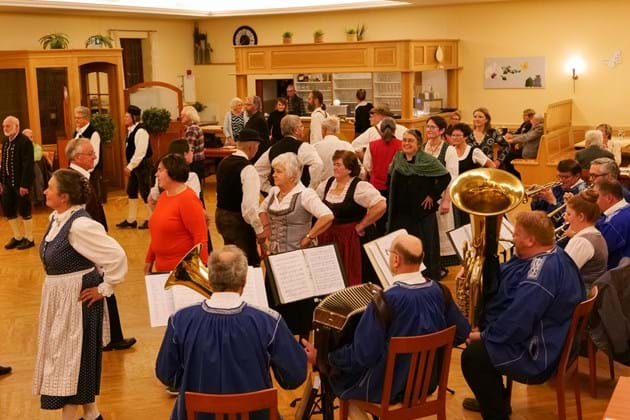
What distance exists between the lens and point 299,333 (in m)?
4.85

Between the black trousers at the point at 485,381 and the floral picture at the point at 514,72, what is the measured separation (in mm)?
10645

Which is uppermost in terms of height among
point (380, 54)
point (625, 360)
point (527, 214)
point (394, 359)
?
point (380, 54)

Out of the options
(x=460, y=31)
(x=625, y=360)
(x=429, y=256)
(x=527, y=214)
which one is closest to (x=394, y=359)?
(x=527, y=214)

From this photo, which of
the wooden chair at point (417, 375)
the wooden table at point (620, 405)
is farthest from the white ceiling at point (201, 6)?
the wooden table at point (620, 405)

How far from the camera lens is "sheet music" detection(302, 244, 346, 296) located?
436 cm

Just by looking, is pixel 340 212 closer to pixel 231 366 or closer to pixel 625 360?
pixel 625 360

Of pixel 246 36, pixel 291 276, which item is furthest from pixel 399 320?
pixel 246 36

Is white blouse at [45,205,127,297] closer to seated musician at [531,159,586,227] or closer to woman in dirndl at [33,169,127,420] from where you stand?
woman in dirndl at [33,169,127,420]

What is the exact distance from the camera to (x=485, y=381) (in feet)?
14.0

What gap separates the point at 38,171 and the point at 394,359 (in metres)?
8.16

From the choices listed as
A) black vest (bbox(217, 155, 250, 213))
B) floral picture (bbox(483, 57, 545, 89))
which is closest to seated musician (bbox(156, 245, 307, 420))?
black vest (bbox(217, 155, 250, 213))

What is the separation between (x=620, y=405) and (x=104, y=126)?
32.4ft

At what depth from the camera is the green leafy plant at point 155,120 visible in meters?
11.4

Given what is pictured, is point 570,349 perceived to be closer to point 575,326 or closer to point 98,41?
point 575,326
